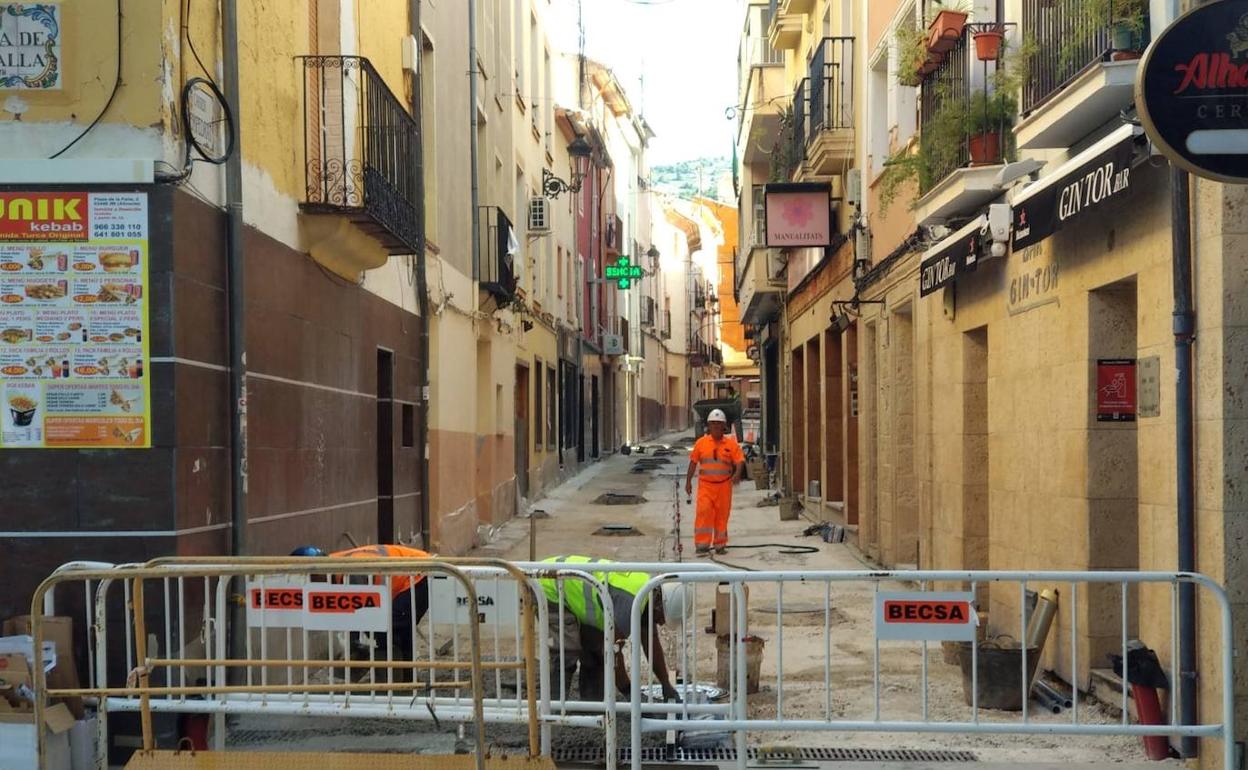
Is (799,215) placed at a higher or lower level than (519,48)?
lower

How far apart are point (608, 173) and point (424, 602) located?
34.7m

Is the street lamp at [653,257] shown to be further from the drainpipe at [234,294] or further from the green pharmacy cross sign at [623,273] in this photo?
the drainpipe at [234,294]

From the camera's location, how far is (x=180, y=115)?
259 inches

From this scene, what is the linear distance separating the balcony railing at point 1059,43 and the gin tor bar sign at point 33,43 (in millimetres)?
5250

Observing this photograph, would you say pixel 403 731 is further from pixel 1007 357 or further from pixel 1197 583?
pixel 1007 357

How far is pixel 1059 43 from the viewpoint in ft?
24.8

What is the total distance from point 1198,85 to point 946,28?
16.0ft

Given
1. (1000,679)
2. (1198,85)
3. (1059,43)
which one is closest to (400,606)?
(1000,679)

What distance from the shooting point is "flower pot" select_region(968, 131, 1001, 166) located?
9188 millimetres

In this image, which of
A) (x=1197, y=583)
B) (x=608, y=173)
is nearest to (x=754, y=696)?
(x=1197, y=583)

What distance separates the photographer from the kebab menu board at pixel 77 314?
6.32m

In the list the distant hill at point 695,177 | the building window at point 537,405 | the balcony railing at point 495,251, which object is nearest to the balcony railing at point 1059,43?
the balcony railing at point 495,251

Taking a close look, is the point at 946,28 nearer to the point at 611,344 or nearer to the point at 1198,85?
the point at 1198,85

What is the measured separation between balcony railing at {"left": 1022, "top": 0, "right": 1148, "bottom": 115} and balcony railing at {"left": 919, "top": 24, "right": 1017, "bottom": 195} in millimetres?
816
